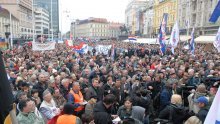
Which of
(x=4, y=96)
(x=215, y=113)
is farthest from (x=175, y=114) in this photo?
(x=4, y=96)

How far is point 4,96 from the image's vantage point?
6.18ft

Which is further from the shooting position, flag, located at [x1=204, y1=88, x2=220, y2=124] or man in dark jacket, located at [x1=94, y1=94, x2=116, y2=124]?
man in dark jacket, located at [x1=94, y1=94, x2=116, y2=124]

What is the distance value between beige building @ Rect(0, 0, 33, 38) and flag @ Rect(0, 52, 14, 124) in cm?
7819

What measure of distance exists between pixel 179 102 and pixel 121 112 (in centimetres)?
122

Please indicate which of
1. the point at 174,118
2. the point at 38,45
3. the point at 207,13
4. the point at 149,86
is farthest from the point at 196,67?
the point at 207,13

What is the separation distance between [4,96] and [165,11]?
8245cm

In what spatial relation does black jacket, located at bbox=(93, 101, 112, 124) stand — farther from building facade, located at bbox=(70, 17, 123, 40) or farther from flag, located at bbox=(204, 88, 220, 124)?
building facade, located at bbox=(70, 17, 123, 40)

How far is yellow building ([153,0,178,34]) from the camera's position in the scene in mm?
72688

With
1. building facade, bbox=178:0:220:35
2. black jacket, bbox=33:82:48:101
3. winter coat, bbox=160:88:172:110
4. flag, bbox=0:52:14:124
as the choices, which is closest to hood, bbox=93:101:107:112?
black jacket, bbox=33:82:48:101

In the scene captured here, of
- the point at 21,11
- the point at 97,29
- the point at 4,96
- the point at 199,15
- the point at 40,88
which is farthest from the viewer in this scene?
the point at 97,29

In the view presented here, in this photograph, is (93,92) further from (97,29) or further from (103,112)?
(97,29)

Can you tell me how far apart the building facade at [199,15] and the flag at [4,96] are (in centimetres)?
4242

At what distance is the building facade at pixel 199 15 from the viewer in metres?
45.7

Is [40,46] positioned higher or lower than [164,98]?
higher
